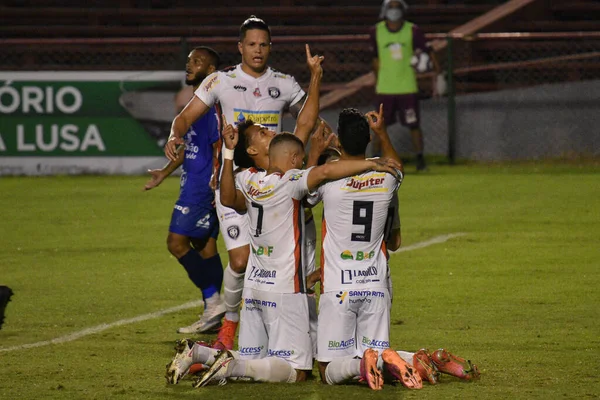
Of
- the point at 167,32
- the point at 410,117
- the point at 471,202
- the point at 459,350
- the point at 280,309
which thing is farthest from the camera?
the point at 167,32

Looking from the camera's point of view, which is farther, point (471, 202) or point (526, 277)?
point (471, 202)

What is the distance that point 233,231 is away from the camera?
737 centimetres

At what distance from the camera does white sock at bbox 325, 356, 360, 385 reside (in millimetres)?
6117

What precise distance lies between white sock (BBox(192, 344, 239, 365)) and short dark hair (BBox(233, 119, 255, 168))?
1136 millimetres

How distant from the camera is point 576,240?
11.4 meters

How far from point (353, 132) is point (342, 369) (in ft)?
4.01

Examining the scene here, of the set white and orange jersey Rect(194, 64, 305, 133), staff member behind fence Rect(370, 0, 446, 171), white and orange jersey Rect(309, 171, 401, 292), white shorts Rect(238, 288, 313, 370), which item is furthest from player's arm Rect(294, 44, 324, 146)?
staff member behind fence Rect(370, 0, 446, 171)

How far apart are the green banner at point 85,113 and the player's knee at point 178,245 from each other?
363 inches

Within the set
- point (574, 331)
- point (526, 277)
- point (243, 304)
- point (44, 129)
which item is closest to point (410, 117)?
point (44, 129)

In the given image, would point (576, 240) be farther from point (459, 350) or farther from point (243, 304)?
point (243, 304)

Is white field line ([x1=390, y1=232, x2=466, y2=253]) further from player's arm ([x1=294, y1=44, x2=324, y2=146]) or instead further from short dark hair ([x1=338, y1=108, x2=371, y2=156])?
short dark hair ([x1=338, y1=108, x2=371, y2=156])

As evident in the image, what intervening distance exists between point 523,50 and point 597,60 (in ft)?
5.79

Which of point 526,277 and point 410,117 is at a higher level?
point 410,117

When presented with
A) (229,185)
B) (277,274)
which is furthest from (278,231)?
(229,185)
